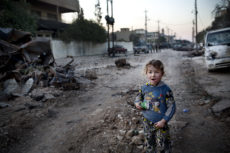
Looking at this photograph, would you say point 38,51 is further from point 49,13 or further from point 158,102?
point 49,13

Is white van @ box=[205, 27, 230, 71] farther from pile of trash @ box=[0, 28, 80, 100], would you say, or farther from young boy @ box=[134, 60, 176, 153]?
young boy @ box=[134, 60, 176, 153]

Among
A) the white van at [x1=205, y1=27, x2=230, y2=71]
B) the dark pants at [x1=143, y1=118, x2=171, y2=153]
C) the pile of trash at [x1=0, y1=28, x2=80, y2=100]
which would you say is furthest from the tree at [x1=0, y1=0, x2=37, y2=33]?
the dark pants at [x1=143, y1=118, x2=171, y2=153]

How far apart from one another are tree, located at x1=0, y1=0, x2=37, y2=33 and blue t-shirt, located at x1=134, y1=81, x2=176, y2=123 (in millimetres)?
14559

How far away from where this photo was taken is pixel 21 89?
5.67m

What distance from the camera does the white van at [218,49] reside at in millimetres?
6703

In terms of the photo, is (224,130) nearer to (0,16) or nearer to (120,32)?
(0,16)

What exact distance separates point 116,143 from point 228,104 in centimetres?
259

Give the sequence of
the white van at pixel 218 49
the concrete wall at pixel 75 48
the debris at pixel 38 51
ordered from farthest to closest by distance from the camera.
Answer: the concrete wall at pixel 75 48, the debris at pixel 38 51, the white van at pixel 218 49

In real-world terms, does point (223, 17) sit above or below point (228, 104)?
above

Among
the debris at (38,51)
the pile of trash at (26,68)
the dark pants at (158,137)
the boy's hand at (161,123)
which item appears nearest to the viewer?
the boy's hand at (161,123)

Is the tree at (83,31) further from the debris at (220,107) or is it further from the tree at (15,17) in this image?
the debris at (220,107)

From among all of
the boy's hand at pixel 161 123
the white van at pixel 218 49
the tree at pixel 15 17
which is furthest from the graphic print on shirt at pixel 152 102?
the tree at pixel 15 17

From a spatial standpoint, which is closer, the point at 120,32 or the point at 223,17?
the point at 223,17

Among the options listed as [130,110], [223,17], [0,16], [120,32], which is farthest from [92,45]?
[120,32]
